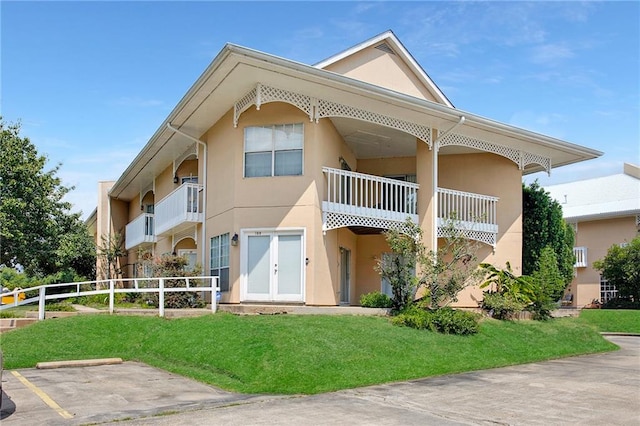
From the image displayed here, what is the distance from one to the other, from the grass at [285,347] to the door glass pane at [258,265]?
89.4 inches

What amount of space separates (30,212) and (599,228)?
1083 inches

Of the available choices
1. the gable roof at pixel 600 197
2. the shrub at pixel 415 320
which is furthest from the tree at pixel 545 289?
the gable roof at pixel 600 197

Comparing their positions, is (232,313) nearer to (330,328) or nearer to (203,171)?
(330,328)

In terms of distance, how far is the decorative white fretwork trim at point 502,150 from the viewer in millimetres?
19422

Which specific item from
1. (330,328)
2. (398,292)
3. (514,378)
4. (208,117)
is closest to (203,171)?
(208,117)

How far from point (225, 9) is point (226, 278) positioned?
7.49m

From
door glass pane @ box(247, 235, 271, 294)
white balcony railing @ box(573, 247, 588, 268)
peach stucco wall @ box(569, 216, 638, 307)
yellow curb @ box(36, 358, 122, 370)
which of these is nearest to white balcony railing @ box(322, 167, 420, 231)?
door glass pane @ box(247, 235, 271, 294)

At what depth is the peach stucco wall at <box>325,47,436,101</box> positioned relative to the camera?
20156 mm

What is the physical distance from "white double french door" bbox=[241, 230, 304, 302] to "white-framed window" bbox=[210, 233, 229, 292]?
3.28ft

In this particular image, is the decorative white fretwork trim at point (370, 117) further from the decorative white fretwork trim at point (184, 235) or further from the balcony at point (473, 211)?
the decorative white fretwork trim at point (184, 235)

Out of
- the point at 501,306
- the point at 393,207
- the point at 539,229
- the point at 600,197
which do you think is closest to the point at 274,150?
the point at 393,207

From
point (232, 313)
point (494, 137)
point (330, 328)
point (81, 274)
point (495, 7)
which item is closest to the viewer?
point (330, 328)

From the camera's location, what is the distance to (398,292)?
53.4 ft

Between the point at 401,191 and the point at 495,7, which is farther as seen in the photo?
the point at 401,191
